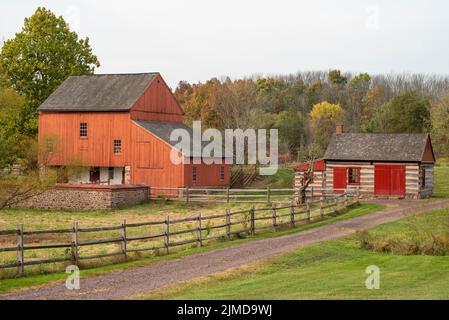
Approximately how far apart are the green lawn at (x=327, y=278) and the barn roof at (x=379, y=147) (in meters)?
23.1

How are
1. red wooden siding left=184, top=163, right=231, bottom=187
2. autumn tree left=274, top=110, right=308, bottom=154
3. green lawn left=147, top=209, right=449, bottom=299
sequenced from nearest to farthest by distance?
1. green lawn left=147, top=209, right=449, bottom=299
2. red wooden siding left=184, top=163, right=231, bottom=187
3. autumn tree left=274, top=110, right=308, bottom=154

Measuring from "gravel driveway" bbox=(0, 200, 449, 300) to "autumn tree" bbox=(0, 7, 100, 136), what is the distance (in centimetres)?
3788

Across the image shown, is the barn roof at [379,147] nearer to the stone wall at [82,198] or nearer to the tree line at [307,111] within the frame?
the tree line at [307,111]

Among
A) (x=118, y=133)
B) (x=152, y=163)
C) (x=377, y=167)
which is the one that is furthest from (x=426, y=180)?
(x=118, y=133)

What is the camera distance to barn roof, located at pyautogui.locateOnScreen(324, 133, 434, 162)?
48372mm

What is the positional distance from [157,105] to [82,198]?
14.7 meters

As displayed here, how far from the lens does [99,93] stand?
2261 inches

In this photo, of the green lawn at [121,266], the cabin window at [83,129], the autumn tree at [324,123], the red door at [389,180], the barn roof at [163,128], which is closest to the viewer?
the green lawn at [121,266]

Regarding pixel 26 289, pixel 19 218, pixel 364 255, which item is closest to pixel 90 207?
pixel 19 218

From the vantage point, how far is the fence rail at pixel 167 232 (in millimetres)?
19875

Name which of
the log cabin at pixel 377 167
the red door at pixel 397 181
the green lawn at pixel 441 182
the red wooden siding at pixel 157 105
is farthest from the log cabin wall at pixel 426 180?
the red wooden siding at pixel 157 105

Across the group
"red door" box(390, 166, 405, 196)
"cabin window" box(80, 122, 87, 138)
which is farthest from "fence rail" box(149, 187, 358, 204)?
"cabin window" box(80, 122, 87, 138)

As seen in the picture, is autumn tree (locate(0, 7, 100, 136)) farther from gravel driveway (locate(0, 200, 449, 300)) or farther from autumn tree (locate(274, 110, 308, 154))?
gravel driveway (locate(0, 200, 449, 300))
